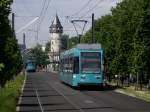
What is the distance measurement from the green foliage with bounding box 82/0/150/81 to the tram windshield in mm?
2638

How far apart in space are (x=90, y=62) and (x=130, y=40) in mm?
6806

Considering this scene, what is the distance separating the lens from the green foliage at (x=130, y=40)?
4991 centimetres

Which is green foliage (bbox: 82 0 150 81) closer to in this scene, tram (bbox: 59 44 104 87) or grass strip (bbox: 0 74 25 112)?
tram (bbox: 59 44 104 87)

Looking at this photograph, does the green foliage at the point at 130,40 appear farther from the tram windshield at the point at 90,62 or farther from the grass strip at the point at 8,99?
the grass strip at the point at 8,99

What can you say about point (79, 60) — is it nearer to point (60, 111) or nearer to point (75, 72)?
point (75, 72)

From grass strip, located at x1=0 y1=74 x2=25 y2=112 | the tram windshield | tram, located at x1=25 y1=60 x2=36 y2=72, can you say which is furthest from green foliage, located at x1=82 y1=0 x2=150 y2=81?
tram, located at x1=25 y1=60 x2=36 y2=72

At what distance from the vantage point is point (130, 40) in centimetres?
5953

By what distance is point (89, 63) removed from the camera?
2132 inches

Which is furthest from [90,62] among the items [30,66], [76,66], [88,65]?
[30,66]

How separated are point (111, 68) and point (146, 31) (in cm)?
1348

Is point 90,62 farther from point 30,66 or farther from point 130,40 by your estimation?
point 30,66

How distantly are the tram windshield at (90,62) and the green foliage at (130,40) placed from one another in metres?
2.64

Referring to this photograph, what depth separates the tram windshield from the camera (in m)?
53.9

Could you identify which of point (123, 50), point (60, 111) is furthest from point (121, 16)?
point (60, 111)
